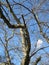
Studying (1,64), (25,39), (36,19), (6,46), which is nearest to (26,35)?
(25,39)

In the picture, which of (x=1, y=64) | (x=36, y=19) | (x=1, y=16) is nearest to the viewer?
(x=1, y=16)

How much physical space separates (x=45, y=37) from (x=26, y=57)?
5.30 m

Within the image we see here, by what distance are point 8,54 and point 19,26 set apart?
825cm

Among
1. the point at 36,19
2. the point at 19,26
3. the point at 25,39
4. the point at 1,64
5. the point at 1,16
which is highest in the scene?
the point at 1,16

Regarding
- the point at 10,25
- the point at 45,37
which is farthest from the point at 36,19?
the point at 10,25

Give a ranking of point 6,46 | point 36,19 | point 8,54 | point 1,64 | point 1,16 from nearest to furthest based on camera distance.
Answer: point 1,16
point 1,64
point 36,19
point 8,54
point 6,46

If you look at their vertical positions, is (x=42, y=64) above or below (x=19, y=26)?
below

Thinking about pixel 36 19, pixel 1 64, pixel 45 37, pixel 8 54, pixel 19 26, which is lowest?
pixel 8 54

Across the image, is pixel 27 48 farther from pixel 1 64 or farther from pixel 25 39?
pixel 1 64

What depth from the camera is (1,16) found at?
4996 millimetres

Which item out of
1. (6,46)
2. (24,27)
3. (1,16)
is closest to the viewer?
(1,16)

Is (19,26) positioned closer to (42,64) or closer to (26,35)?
(26,35)

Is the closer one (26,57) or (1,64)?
(26,57)

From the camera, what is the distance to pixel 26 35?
5.34 m
